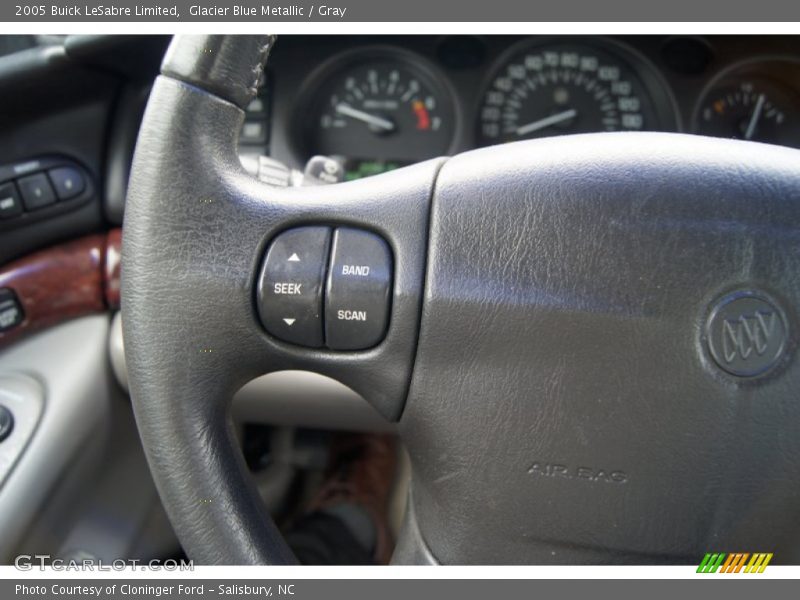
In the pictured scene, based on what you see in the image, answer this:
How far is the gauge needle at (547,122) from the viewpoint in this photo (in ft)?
4.80

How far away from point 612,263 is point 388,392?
227 mm

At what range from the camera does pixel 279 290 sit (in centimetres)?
63

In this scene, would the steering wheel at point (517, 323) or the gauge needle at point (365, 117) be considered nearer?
the steering wheel at point (517, 323)

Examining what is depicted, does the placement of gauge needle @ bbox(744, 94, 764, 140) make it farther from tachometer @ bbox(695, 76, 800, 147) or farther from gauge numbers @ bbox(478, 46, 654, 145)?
gauge numbers @ bbox(478, 46, 654, 145)

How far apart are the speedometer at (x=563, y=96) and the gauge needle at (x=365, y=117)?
0.19m

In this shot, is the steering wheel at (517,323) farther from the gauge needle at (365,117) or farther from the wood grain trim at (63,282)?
the gauge needle at (365,117)

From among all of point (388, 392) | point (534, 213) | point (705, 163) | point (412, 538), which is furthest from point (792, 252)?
point (412, 538)

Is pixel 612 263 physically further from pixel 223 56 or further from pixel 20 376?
pixel 20 376

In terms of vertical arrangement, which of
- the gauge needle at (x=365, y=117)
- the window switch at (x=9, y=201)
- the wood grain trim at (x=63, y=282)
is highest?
the gauge needle at (x=365, y=117)

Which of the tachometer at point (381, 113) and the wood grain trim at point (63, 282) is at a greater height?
the tachometer at point (381, 113)

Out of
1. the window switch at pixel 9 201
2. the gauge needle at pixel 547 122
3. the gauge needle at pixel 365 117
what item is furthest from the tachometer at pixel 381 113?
the window switch at pixel 9 201

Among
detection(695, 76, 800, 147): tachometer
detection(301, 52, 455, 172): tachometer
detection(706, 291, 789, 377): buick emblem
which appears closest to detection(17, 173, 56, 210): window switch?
detection(301, 52, 455, 172): tachometer

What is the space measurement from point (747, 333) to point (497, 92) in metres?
1.00

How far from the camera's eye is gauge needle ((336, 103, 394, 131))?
147 cm
